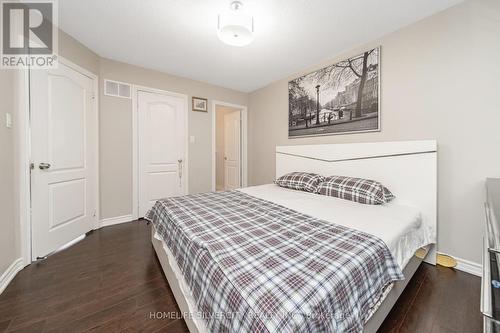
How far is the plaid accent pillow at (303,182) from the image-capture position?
2.54 meters

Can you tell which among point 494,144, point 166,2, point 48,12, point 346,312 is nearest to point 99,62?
point 48,12

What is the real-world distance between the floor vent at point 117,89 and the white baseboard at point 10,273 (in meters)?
2.19

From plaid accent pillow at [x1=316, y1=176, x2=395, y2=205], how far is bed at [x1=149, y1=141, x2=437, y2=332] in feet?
0.30

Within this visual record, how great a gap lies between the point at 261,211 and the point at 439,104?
201cm

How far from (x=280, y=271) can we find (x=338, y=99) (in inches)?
99.9

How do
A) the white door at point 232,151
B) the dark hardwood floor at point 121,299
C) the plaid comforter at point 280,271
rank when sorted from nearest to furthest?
the plaid comforter at point 280,271, the dark hardwood floor at point 121,299, the white door at point 232,151

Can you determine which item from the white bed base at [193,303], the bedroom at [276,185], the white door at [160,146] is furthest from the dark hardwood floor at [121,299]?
the white door at [160,146]

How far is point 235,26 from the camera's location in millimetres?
1636

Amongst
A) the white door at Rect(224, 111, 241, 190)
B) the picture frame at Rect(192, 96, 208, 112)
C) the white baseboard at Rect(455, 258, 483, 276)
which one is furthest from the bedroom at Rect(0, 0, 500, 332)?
the white door at Rect(224, 111, 241, 190)

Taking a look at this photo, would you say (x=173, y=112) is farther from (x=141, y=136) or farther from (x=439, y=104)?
(x=439, y=104)

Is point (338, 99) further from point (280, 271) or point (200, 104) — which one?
point (280, 271)

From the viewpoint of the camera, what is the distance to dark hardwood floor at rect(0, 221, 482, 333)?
1.24 meters

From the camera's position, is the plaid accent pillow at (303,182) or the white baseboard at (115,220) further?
the white baseboard at (115,220)

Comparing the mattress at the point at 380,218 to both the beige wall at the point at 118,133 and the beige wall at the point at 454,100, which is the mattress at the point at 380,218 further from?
the beige wall at the point at 118,133
